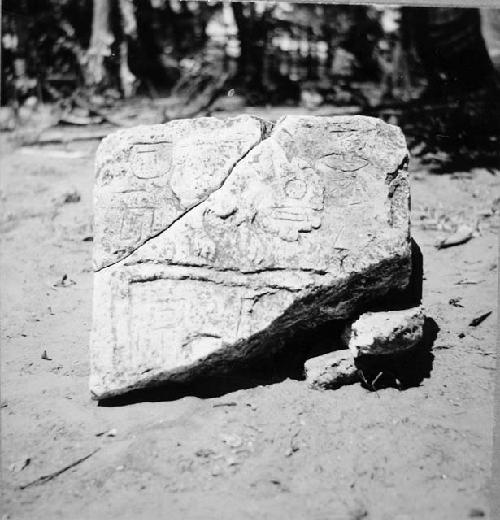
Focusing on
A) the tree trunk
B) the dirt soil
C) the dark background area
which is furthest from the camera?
the tree trunk

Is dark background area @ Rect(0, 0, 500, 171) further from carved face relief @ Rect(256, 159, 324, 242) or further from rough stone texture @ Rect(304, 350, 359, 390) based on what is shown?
rough stone texture @ Rect(304, 350, 359, 390)

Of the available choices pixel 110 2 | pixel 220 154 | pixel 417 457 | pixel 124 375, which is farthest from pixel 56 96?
pixel 417 457

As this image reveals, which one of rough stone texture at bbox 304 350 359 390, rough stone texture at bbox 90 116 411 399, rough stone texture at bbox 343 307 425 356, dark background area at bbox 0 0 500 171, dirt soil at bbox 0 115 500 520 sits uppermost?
dark background area at bbox 0 0 500 171

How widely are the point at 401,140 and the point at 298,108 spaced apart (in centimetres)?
233

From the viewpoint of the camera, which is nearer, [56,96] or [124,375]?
[124,375]

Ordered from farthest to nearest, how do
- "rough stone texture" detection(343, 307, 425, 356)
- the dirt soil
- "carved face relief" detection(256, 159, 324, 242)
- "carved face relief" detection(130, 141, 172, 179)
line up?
"carved face relief" detection(130, 141, 172, 179) → "carved face relief" detection(256, 159, 324, 242) → "rough stone texture" detection(343, 307, 425, 356) → the dirt soil

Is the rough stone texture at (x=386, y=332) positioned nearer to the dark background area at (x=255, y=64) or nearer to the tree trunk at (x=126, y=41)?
the dark background area at (x=255, y=64)

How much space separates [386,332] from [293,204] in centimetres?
67

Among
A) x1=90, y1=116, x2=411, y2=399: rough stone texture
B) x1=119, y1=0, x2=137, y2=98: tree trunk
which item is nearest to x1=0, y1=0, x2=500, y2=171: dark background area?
x1=119, y1=0, x2=137, y2=98: tree trunk

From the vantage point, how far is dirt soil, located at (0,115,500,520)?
1642 mm

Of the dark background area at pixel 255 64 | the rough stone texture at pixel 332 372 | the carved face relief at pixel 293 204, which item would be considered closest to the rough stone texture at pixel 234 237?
the carved face relief at pixel 293 204

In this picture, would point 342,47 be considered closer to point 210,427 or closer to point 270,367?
point 270,367

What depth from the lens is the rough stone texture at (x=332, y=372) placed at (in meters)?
2.00

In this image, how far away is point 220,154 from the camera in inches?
84.6
